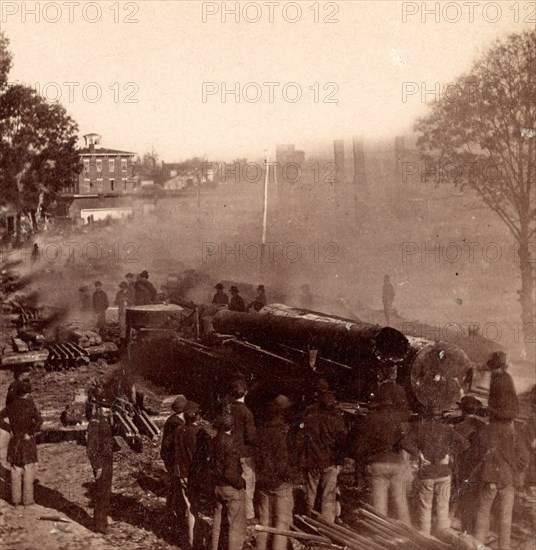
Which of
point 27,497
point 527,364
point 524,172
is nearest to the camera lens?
point 27,497

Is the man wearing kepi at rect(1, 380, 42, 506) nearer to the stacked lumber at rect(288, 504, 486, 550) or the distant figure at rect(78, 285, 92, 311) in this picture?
the stacked lumber at rect(288, 504, 486, 550)

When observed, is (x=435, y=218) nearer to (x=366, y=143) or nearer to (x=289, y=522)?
(x=366, y=143)

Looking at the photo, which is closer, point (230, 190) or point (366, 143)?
point (366, 143)

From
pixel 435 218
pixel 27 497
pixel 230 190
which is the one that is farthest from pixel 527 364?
pixel 230 190

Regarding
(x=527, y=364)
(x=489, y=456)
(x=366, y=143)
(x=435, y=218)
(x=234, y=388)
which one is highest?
(x=366, y=143)

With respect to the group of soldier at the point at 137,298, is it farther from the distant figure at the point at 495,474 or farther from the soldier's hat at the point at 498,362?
the distant figure at the point at 495,474

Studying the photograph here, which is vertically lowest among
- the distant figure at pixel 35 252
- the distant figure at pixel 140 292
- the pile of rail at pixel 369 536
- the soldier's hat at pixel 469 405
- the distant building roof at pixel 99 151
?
the pile of rail at pixel 369 536

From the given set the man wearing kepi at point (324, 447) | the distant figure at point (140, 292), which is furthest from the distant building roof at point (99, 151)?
the man wearing kepi at point (324, 447)

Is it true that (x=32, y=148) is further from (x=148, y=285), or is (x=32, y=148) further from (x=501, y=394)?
(x=501, y=394)
